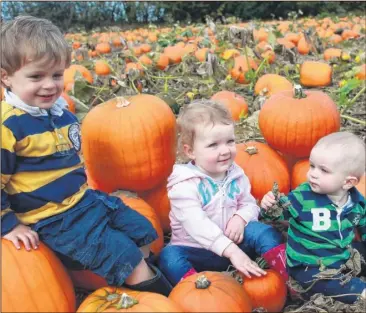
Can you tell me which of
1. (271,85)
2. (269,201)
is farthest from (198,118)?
(271,85)

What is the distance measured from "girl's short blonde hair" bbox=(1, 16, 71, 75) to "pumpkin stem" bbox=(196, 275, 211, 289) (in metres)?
1.10

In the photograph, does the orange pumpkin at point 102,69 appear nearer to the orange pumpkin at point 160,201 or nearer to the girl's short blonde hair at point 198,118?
the orange pumpkin at point 160,201

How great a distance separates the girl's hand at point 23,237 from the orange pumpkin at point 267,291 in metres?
0.95

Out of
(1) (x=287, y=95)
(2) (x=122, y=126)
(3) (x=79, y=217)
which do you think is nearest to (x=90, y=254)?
(3) (x=79, y=217)

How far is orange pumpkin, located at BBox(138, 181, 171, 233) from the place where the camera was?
11.1 ft

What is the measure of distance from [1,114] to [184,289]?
1069 mm

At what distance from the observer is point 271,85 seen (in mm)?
5617

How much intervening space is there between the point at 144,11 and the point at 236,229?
19.1m

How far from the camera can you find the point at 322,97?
3639mm

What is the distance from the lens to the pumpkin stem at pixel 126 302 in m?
2.12

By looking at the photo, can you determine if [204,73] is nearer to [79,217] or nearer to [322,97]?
[322,97]

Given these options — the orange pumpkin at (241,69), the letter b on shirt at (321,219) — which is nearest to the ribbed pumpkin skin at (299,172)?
the letter b on shirt at (321,219)

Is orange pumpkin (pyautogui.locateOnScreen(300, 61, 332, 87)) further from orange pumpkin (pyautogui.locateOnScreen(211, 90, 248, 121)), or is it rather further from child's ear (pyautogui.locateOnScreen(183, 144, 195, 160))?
child's ear (pyautogui.locateOnScreen(183, 144, 195, 160))

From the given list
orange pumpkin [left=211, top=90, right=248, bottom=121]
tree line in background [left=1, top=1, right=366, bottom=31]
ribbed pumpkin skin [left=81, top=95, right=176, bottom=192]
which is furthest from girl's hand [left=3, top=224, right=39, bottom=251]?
tree line in background [left=1, top=1, right=366, bottom=31]
